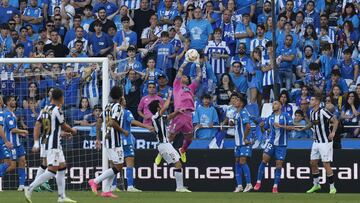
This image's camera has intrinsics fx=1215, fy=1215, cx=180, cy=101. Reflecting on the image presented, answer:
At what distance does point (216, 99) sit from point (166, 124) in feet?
7.95

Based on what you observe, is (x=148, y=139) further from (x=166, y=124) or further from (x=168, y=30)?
(x=168, y=30)

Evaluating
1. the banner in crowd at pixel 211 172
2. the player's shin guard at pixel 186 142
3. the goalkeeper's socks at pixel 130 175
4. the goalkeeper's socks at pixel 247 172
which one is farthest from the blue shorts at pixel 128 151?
the goalkeeper's socks at pixel 247 172

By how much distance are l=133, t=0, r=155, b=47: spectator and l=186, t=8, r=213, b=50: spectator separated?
59.4 inches

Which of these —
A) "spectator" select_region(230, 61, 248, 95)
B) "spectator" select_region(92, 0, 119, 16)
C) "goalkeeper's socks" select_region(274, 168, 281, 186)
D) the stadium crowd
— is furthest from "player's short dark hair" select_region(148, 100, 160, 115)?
"spectator" select_region(92, 0, 119, 16)

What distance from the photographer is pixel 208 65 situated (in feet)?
99.3

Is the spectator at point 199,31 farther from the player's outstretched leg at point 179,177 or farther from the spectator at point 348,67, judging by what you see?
the player's outstretched leg at point 179,177

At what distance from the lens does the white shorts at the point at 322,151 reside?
26562mm

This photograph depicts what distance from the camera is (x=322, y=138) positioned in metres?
26.8

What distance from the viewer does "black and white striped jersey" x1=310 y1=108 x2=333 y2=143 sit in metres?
26.7

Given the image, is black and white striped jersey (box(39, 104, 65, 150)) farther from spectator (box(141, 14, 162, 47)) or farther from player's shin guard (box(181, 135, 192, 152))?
spectator (box(141, 14, 162, 47))

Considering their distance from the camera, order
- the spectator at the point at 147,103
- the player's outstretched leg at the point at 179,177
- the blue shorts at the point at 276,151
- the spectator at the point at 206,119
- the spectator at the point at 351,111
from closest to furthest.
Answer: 1. the player's outstretched leg at the point at 179,177
2. the blue shorts at the point at 276,151
3. the spectator at the point at 147,103
4. the spectator at the point at 351,111
5. the spectator at the point at 206,119

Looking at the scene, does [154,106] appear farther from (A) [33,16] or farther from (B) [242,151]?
(A) [33,16]

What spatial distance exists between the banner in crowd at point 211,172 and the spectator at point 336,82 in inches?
87.2

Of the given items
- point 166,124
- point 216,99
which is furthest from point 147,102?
point 216,99
